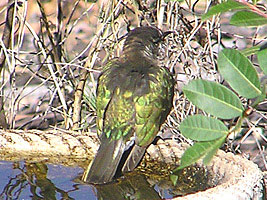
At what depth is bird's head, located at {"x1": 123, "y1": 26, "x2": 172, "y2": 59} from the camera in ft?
13.1

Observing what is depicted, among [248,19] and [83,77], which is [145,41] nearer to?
[83,77]

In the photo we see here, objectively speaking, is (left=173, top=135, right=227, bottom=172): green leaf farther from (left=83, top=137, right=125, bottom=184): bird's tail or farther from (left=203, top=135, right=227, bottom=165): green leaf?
(left=83, top=137, right=125, bottom=184): bird's tail

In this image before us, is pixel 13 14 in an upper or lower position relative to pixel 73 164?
upper

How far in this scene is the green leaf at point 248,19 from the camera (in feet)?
3.99

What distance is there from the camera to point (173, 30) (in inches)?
168

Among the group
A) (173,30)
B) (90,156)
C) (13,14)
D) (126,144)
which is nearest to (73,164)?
(90,156)

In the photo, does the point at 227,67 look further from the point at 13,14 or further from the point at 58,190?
the point at 13,14

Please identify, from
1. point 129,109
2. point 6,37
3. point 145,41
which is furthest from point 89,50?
point 129,109

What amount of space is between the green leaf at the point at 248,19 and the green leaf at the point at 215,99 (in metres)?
0.15

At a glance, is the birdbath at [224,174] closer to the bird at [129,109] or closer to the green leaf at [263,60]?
the bird at [129,109]

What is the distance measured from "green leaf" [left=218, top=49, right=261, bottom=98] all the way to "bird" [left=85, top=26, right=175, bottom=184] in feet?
6.11

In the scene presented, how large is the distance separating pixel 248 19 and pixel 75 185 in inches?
72.7

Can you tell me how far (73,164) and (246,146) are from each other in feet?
7.51

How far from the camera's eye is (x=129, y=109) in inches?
135
